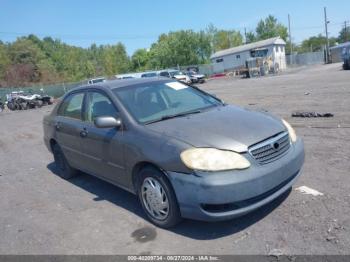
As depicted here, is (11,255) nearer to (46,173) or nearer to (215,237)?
(215,237)

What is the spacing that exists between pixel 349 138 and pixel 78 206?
4.86 meters

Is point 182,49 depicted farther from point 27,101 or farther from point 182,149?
point 182,149

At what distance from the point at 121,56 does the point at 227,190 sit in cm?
10385

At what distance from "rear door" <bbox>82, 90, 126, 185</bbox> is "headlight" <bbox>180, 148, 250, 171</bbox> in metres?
1.16

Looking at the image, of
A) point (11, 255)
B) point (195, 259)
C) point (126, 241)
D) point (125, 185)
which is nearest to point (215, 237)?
point (195, 259)

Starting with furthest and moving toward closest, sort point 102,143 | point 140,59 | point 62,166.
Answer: point 140,59 < point 62,166 < point 102,143

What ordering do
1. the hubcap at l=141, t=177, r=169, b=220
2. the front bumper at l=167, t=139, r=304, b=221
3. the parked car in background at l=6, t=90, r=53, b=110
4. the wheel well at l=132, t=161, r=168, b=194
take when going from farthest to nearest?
1. the parked car in background at l=6, t=90, r=53, b=110
2. the wheel well at l=132, t=161, r=168, b=194
3. the hubcap at l=141, t=177, r=169, b=220
4. the front bumper at l=167, t=139, r=304, b=221

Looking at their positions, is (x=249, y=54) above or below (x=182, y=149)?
above

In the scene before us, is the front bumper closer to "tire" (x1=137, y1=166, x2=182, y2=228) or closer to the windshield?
"tire" (x1=137, y1=166, x2=182, y2=228)

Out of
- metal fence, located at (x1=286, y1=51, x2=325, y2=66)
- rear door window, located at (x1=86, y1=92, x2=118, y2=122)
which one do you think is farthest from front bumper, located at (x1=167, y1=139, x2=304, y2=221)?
metal fence, located at (x1=286, y1=51, x2=325, y2=66)

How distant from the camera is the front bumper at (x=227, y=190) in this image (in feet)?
11.8

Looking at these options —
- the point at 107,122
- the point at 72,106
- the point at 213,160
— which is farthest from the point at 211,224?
the point at 72,106

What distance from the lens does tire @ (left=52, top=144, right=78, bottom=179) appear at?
6.49 metres

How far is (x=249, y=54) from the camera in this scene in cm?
6519
